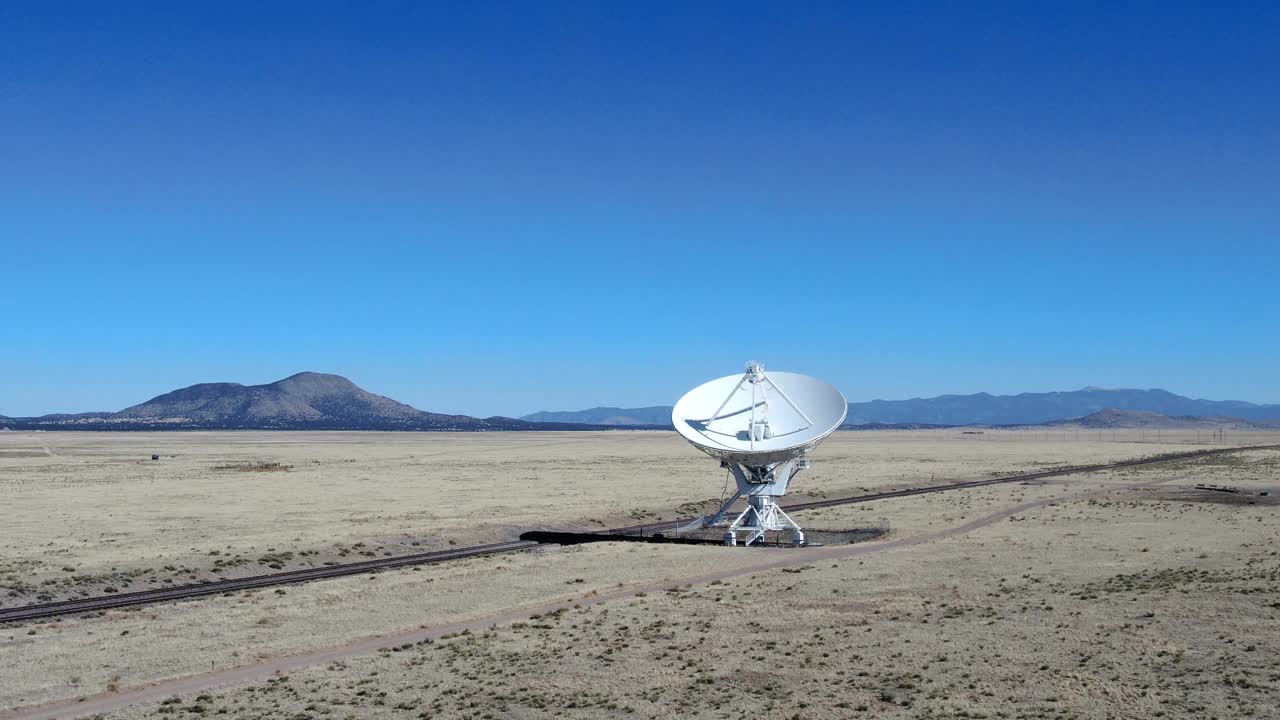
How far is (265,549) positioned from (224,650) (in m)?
23.5

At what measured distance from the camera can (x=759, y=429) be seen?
6038 centimetres

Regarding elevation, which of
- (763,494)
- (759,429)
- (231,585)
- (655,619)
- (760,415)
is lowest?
(655,619)

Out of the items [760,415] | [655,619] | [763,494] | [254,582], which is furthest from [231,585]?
[760,415]

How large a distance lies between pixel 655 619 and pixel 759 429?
24.4 m

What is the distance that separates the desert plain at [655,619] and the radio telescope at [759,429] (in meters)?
4.58

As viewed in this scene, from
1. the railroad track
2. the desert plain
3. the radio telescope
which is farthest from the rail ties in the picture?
the radio telescope

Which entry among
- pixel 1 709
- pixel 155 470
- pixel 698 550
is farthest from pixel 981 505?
pixel 155 470

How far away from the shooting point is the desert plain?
27578 mm

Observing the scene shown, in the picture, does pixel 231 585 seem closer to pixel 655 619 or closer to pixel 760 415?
pixel 655 619

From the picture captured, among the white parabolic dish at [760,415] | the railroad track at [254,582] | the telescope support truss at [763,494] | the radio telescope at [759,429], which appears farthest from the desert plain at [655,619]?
the white parabolic dish at [760,415]

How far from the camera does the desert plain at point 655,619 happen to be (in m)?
27.6

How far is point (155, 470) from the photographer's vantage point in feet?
405

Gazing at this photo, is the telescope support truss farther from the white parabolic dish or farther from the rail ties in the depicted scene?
the rail ties

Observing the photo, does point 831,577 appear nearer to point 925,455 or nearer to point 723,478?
point 723,478
